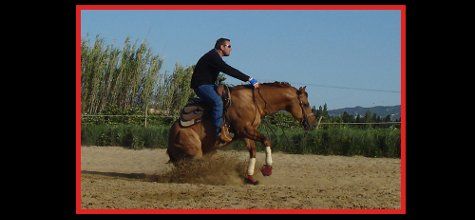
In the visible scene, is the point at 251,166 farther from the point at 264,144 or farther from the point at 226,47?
the point at 226,47

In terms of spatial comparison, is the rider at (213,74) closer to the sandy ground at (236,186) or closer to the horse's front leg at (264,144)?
the horse's front leg at (264,144)

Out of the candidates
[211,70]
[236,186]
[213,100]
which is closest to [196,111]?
[213,100]

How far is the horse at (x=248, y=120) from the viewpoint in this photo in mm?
10734

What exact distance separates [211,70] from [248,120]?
37.3 inches

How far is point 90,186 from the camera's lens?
10211mm

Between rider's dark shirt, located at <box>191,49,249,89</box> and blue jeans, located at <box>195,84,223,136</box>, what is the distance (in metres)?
0.08

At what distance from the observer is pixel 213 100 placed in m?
10.5

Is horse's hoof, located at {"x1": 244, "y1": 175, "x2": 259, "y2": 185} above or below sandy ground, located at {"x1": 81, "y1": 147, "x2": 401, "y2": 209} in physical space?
above

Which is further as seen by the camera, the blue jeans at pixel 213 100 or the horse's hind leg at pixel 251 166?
the horse's hind leg at pixel 251 166

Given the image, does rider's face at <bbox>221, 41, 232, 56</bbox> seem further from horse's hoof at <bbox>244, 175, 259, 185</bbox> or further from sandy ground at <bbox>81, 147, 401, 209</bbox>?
horse's hoof at <bbox>244, 175, 259, 185</bbox>

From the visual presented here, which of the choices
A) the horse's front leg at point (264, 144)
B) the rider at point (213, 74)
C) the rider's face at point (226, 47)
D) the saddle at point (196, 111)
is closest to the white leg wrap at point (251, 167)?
the horse's front leg at point (264, 144)

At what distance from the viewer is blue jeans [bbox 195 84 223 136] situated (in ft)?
34.6

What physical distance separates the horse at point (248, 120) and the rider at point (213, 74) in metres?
0.23

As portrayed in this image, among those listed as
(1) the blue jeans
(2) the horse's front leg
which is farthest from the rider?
(2) the horse's front leg
